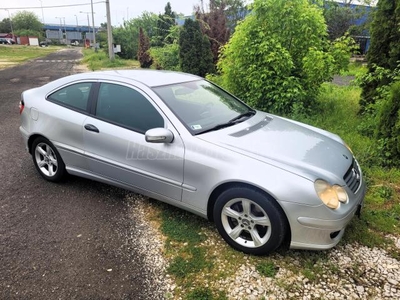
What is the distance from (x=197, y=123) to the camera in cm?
319

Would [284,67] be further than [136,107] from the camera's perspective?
Yes

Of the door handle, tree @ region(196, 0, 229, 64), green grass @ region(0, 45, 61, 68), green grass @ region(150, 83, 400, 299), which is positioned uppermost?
tree @ region(196, 0, 229, 64)

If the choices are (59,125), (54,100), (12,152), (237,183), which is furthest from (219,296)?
(12,152)

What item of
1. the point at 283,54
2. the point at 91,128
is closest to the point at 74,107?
the point at 91,128

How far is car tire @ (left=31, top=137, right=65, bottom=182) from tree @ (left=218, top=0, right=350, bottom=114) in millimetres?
3750

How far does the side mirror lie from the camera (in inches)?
116

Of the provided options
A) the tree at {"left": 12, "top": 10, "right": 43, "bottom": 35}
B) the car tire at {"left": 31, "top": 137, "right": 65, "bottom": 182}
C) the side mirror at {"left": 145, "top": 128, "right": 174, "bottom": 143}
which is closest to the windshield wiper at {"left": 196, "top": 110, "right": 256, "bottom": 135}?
the side mirror at {"left": 145, "top": 128, "right": 174, "bottom": 143}

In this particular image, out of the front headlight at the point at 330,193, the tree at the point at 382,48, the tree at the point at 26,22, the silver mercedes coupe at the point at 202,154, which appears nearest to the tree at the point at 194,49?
the tree at the point at 382,48

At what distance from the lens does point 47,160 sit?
13.6 ft

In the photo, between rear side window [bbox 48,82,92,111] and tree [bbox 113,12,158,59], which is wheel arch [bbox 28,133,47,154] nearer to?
rear side window [bbox 48,82,92,111]

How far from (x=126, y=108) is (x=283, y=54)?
12.1 feet

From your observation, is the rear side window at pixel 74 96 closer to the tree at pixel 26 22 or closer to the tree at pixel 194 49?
the tree at pixel 194 49

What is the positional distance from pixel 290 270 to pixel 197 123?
1.59m

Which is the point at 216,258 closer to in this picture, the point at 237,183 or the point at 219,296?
the point at 219,296
